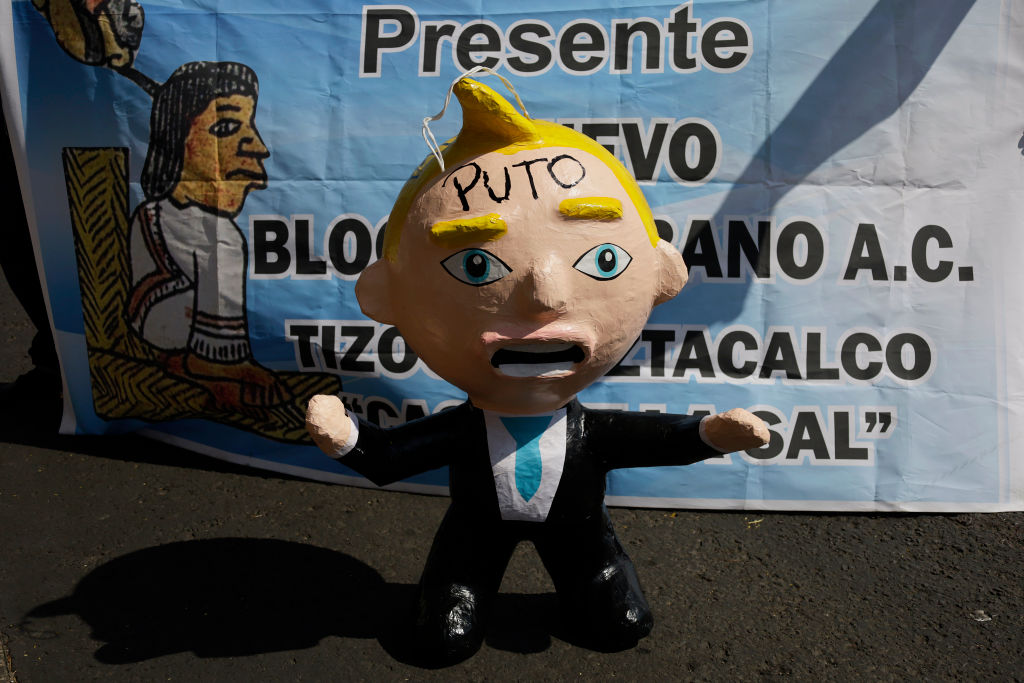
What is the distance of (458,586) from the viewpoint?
9.05ft

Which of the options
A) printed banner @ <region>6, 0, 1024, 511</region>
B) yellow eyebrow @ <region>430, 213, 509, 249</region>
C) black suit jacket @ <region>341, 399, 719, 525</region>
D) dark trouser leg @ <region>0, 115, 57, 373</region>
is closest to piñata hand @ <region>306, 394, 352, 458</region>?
black suit jacket @ <region>341, 399, 719, 525</region>

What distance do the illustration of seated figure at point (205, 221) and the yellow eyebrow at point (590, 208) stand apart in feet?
6.92

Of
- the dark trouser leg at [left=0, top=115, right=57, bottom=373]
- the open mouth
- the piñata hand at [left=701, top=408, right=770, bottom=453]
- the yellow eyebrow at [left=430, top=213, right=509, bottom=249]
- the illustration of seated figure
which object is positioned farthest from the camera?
the dark trouser leg at [left=0, top=115, right=57, bottom=373]

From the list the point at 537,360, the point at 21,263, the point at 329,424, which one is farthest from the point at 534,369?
the point at 21,263

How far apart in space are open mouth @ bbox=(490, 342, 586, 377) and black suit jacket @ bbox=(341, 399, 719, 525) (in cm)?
32

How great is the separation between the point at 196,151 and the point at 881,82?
3.02 m

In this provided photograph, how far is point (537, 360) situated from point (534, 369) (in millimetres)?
26

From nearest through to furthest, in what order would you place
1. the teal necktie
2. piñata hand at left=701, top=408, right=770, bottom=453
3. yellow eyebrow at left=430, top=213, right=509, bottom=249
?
yellow eyebrow at left=430, top=213, right=509, bottom=249, piñata hand at left=701, top=408, right=770, bottom=453, the teal necktie

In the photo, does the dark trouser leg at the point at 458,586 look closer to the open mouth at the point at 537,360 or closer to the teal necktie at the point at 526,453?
the teal necktie at the point at 526,453

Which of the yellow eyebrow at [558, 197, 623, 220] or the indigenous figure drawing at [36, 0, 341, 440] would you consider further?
the indigenous figure drawing at [36, 0, 341, 440]

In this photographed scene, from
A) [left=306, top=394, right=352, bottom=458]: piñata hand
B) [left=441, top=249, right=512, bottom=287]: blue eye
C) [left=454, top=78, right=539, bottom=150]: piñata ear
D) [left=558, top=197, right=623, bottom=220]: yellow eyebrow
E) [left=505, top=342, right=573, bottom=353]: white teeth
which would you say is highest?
[left=454, top=78, right=539, bottom=150]: piñata ear

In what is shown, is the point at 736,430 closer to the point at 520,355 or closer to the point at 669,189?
the point at 520,355

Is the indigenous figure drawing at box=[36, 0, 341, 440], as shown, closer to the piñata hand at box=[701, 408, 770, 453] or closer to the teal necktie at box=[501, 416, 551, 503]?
the teal necktie at box=[501, 416, 551, 503]

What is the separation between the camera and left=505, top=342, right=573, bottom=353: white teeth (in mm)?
2350
